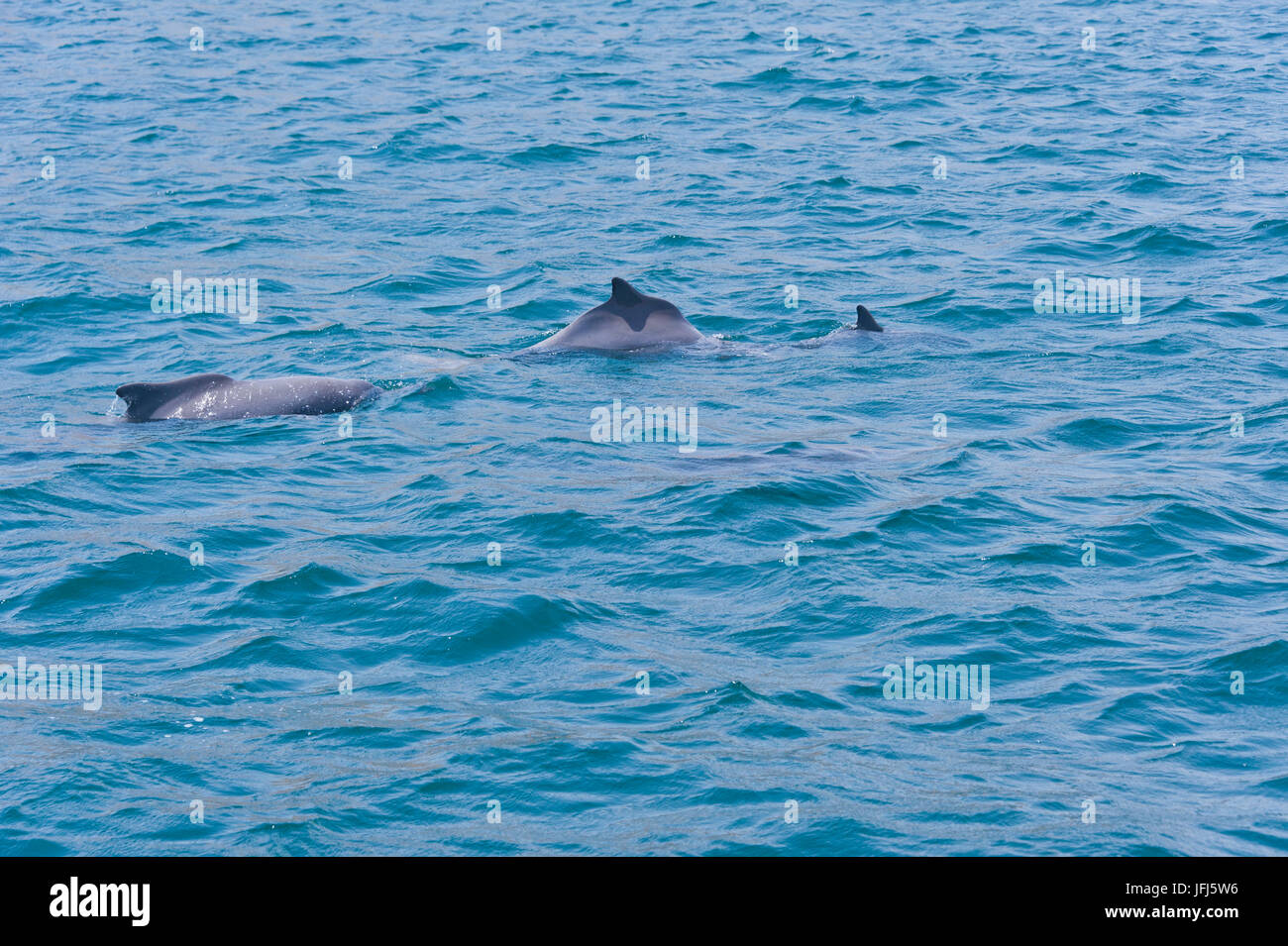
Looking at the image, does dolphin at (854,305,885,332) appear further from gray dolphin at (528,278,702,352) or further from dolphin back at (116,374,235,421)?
dolphin back at (116,374,235,421)

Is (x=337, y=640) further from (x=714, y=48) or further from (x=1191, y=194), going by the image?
Result: (x=714, y=48)

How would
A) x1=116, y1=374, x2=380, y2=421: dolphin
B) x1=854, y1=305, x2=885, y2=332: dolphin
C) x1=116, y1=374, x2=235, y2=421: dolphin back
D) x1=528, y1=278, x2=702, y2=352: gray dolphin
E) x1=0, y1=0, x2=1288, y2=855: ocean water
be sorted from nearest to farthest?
1. x1=0, y1=0, x2=1288, y2=855: ocean water
2. x1=116, y1=374, x2=235, y2=421: dolphin back
3. x1=116, y1=374, x2=380, y2=421: dolphin
4. x1=528, y1=278, x2=702, y2=352: gray dolphin
5. x1=854, y1=305, x2=885, y2=332: dolphin

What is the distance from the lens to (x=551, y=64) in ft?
124

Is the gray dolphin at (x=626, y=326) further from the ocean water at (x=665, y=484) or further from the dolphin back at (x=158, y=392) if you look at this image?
the dolphin back at (x=158, y=392)

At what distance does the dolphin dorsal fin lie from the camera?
62.3 feet

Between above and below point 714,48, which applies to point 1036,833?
below

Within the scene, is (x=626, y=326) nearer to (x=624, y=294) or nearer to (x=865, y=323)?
(x=624, y=294)

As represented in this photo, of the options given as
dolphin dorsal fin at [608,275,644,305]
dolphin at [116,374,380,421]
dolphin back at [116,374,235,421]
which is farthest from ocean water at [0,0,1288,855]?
dolphin dorsal fin at [608,275,644,305]

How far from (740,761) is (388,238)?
16.7 meters

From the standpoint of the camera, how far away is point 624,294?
1914 cm

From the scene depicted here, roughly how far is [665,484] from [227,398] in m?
5.28

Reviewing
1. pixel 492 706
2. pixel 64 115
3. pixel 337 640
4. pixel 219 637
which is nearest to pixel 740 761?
pixel 492 706

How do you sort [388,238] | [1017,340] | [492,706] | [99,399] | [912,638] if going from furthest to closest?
[388,238] < [1017,340] < [99,399] < [912,638] < [492,706]

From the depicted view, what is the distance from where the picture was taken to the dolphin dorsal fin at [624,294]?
18984 mm
